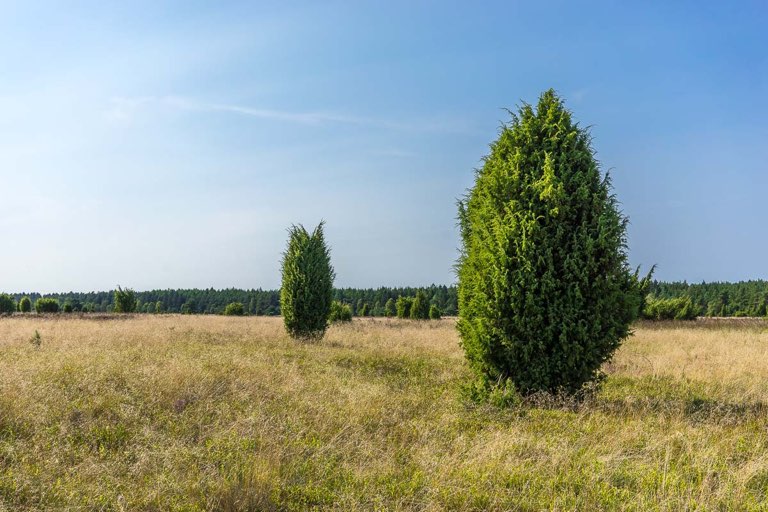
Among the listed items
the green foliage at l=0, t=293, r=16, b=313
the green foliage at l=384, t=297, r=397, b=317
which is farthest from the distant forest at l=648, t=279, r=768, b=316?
the green foliage at l=0, t=293, r=16, b=313

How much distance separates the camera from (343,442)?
5.62 metres

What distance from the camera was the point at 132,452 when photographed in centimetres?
524

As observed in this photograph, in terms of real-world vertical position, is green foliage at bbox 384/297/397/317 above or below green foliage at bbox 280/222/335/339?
below

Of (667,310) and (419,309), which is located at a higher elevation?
(667,310)

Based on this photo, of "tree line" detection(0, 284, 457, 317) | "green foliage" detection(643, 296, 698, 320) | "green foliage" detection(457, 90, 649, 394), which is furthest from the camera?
"tree line" detection(0, 284, 457, 317)

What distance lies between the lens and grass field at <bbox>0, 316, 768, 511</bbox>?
13.8 feet

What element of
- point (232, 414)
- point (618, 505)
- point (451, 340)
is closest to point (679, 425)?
point (618, 505)

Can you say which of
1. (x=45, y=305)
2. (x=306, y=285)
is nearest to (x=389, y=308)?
(x=45, y=305)

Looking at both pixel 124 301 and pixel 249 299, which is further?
pixel 249 299

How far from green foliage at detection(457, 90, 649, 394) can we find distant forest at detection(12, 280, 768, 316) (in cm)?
8000

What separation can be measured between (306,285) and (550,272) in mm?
12643

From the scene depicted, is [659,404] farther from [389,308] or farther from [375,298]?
[375,298]

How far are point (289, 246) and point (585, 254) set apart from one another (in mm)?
13870

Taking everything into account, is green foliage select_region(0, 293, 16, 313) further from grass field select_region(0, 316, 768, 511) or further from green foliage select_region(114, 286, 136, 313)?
grass field select_region(0, 316, 768, 511)
